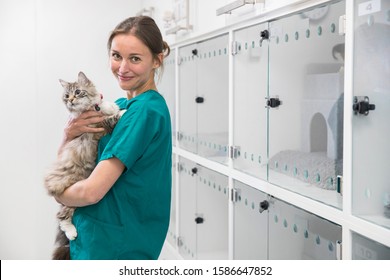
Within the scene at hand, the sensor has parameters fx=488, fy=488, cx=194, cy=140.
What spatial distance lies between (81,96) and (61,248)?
0.51 meters

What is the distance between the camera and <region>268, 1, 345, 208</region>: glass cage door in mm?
1569

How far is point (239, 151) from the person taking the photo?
7.46 ft

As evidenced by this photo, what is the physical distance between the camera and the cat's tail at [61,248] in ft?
5.27

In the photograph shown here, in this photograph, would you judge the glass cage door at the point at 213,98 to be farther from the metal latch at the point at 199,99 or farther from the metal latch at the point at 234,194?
the metal latch at the point at 234,194

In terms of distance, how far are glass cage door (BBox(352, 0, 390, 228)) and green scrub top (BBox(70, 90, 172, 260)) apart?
0.57 metres

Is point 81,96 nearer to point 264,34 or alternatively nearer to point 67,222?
point 67,222

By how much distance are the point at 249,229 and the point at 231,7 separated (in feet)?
3.22

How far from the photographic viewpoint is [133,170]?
4.52 feet

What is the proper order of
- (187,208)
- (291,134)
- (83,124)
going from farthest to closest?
(187,208)
(291,134)
(83,124)

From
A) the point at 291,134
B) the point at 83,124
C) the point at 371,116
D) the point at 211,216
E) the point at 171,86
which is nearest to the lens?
the point at 371,116

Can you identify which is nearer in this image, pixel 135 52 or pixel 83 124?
pixel 135 52

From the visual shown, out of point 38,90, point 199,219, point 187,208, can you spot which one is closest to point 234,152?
point 199,219

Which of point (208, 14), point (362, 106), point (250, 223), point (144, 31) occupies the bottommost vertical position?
point (250, 223)

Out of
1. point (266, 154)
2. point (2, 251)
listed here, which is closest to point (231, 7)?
point (266, 154)
